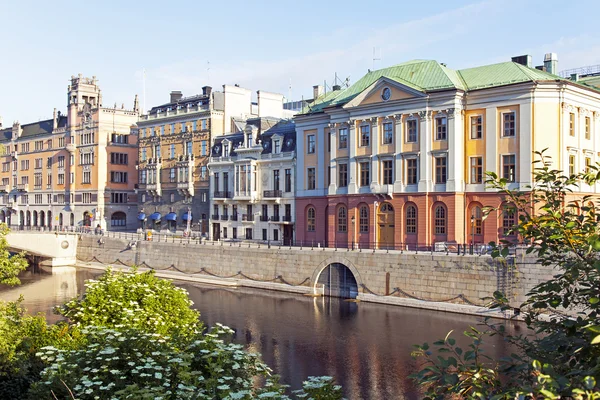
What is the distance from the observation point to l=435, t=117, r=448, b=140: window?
54.6 meters

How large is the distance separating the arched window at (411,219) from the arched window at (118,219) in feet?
198

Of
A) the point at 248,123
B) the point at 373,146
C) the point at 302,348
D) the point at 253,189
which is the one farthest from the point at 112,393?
the point at 248,123

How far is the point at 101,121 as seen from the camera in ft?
336

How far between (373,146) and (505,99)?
12623 mm

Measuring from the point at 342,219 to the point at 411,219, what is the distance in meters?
7.90

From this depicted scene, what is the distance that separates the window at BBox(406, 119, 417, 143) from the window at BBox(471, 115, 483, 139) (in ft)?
16.3

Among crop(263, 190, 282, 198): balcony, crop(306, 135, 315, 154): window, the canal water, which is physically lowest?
the canal water

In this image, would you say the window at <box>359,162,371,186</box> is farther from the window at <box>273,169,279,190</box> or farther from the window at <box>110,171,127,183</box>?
the window at <box>110,171,127,183</box>

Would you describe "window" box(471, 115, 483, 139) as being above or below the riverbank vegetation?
above

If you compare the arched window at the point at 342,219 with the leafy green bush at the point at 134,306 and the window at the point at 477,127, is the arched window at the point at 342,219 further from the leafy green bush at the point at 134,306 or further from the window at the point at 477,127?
the leafy green bush at the point at 134,306

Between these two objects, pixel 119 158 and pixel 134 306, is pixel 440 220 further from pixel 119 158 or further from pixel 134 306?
pixel 119 158

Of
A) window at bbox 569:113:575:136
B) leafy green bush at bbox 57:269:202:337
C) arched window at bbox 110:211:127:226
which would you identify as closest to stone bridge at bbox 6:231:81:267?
arched window at bbox 110:211:127:226

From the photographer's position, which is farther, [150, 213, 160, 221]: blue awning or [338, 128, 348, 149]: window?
[150, 213, 160, 221]: blue awning

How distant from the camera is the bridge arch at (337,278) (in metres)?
52.6
